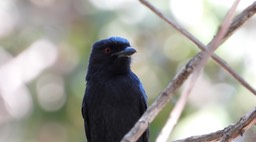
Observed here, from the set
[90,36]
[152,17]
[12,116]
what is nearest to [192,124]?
[152,17]

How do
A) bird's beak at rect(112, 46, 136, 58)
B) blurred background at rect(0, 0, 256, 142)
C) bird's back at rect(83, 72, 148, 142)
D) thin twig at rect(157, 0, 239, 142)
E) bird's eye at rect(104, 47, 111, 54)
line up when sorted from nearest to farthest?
thin twig at rect(157, 0, 239, 142) → bird's back at rect(83, 72, 148, 142) → bird's beak at rect(112, 46, 136, 58) → bird's eye at rect(104, 47, 111, 54) → blurred background at rect(0, 0, 256, 142)

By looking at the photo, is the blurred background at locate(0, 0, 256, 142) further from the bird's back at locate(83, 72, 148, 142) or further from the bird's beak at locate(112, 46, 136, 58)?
the bird's back at locate(83, 72, 148, 142)

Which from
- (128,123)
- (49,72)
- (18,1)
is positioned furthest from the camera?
(18,1)

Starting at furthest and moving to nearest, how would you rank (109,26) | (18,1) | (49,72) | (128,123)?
(18,1) < (49,72) < (109,26) < (128,123)

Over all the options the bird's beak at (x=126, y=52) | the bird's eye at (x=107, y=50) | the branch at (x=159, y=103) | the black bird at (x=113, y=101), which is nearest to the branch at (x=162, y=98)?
the branch at (x=159, y=103)

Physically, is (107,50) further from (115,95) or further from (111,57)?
(115,95)

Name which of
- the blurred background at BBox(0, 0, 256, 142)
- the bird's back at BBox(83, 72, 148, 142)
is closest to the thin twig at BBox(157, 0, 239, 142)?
the bird's back at BBox(83, 72, 148, 142)

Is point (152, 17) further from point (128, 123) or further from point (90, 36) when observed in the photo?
point (128, 123)
